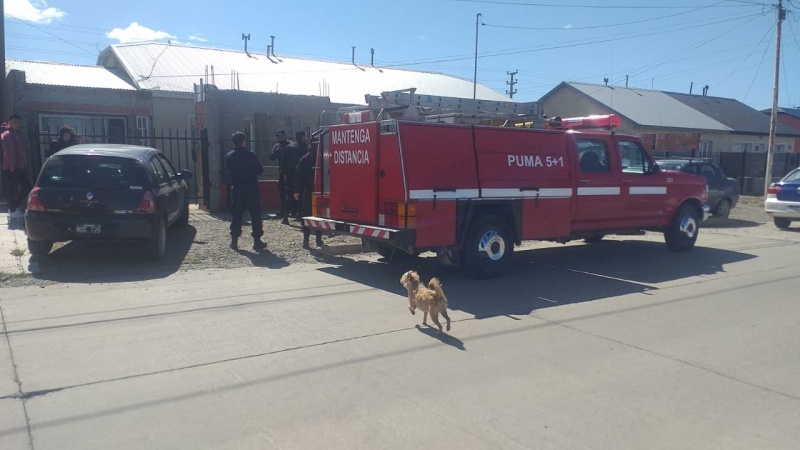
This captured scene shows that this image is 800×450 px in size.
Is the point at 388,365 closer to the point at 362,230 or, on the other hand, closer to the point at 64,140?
the point at 362,230

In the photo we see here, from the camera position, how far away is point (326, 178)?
31.7ft

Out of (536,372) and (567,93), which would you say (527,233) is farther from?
(567,93)

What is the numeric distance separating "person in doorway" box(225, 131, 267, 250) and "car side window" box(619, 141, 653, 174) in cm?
615

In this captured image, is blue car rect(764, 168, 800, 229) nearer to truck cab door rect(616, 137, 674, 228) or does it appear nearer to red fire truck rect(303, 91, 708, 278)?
truck cab door rect(616, 137, 674, 228)

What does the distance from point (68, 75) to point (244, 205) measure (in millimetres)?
15671

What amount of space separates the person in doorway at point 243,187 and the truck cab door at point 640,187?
610cm

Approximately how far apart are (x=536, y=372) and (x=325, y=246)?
629 cm

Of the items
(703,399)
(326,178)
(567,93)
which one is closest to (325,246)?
(326,178)

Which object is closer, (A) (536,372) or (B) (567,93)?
(A) (536,372)

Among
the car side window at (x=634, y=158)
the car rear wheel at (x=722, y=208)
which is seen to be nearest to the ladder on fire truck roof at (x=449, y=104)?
the car side window at (x=634, y=158)

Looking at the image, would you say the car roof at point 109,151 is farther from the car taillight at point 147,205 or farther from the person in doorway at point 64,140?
the person in doorway at point 64,140

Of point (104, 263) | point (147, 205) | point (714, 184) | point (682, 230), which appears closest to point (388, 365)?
point (147, 205)

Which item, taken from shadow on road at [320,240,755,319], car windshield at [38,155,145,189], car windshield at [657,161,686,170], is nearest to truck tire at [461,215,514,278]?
shadow on road at [320,240,755,319]

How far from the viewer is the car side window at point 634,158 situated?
10836 millimetres
